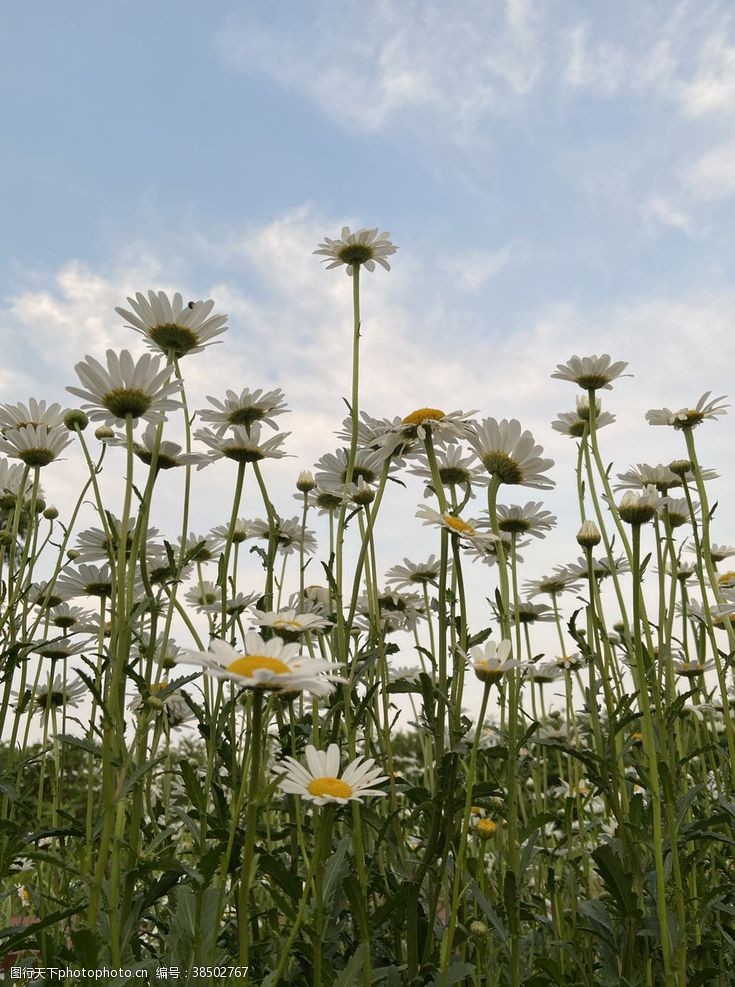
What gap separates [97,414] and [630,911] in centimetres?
200

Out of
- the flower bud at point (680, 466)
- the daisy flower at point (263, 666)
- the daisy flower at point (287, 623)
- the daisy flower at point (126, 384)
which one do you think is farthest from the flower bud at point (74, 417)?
the flower bud at point (680, 466)

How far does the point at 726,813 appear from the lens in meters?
2.69

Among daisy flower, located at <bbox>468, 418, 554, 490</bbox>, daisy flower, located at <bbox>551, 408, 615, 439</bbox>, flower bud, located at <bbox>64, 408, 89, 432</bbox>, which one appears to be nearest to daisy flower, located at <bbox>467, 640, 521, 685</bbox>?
daisy flower, located at <bbox>468, 418, 554, 490</bbox>

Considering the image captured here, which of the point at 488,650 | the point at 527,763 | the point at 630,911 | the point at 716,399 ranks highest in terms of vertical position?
the point at 716,399

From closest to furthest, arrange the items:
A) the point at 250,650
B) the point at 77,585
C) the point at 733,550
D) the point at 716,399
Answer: the point at 250,650 → the point at 77,585 → the point at 716,399 → the point at 733,550

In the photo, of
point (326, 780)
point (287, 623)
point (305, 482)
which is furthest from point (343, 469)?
point (326, 780)

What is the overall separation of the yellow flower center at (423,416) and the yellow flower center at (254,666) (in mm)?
1150

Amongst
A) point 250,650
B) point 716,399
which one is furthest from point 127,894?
point 716,399

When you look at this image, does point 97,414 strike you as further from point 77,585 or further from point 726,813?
point 726,813

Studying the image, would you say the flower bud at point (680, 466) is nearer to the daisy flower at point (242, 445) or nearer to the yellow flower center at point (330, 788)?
the daisy flower at point (242, 445)

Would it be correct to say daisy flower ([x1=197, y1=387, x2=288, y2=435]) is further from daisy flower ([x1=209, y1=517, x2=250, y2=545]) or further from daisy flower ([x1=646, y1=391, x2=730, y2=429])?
daisy flower ([x1=646, y1=391, x2=730, y2=429])

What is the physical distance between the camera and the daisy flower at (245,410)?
316cm

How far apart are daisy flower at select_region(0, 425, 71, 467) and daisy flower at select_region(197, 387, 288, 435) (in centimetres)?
50

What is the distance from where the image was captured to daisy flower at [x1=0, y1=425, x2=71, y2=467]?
3.03 m
